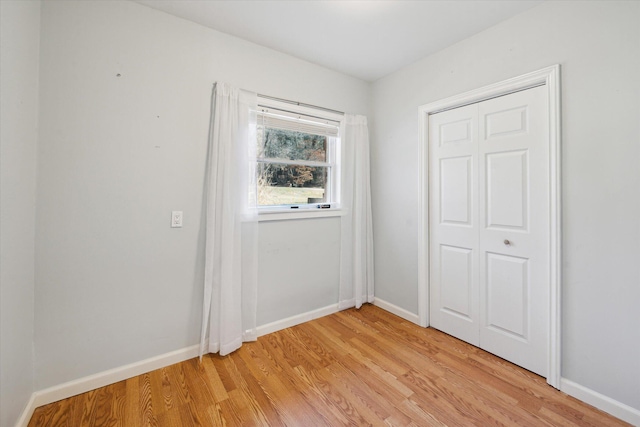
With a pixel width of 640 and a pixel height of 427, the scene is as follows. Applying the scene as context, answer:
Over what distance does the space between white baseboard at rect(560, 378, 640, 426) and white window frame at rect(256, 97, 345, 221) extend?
212 cm

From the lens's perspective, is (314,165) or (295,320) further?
(314,165)

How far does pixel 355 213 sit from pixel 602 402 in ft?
7.13

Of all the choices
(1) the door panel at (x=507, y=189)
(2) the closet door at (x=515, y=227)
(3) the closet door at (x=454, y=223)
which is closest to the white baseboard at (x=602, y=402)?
(2) the closet door at (x=515, y=227)

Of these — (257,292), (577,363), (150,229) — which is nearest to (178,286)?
(150,229)

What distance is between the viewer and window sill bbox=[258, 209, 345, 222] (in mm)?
2436

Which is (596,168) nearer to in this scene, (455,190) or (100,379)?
(455,190)

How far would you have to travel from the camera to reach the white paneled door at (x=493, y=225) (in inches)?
74.4

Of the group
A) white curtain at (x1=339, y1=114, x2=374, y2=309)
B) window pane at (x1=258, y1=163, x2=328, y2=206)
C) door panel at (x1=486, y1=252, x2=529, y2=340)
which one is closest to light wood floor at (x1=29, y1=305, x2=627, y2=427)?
door panel at (x1=486, y1=252, x2=529, y2=340)

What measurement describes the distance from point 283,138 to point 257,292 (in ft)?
4.80

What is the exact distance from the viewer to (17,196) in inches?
53.6

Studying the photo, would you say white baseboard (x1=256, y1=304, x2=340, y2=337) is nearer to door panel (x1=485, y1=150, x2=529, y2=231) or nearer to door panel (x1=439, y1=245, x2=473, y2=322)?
door panel (x1=439, y1=245, x2=473, y2=322)

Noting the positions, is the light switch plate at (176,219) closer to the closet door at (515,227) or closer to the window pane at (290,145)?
the window pane at (290,145)

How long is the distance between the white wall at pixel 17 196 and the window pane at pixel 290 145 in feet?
4.73

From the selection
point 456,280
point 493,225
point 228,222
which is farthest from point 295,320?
point 493,225
